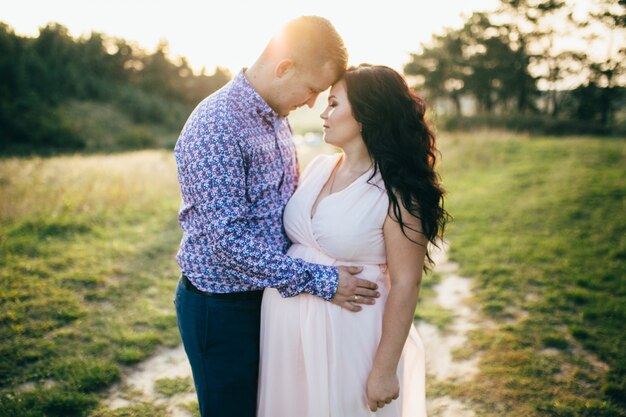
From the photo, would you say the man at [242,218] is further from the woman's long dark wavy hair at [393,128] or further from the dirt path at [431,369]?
the dirt path at [431,369]

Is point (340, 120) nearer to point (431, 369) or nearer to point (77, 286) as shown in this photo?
point (431, 369)

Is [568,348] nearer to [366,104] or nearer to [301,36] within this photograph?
[366,104]

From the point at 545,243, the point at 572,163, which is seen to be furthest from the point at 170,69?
the point at 545,243

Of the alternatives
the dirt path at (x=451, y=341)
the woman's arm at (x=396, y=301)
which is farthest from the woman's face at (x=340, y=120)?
the dirt path at (x=451, y=341)

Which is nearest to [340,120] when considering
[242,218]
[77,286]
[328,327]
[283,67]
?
[283,67]

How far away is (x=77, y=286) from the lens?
5.52 meters

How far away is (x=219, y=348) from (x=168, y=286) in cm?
405

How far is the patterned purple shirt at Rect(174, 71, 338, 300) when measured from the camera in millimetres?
1936

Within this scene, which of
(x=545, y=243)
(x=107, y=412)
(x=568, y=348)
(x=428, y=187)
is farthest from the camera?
(x=545, y=243)

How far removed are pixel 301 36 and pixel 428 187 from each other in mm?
1112

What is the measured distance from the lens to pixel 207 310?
7.20 ft

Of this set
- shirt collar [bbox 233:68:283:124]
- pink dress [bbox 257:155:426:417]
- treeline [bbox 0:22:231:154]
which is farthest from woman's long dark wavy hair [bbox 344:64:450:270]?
treeline [bbox 0:22:231:154]

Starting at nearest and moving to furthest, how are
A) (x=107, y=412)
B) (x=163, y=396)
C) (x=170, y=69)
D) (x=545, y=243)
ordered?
(x=107, y=412) → (x=163, y=396) → (x=545, y=243) → (x=170, y=69)

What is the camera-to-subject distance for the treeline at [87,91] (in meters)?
30.1
